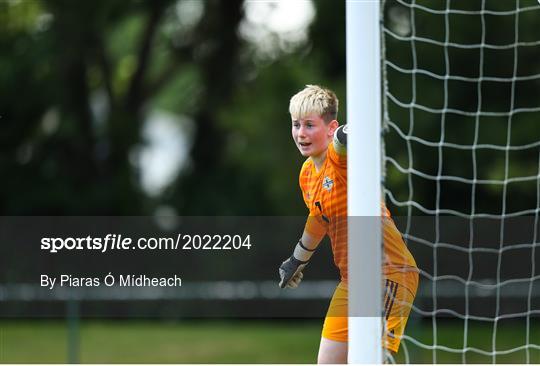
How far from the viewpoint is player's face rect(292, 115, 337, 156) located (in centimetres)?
347

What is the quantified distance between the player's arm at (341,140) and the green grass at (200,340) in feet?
18.9

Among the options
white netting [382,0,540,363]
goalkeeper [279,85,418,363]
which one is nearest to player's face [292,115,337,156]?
goalkeeper [279,85,418,363]

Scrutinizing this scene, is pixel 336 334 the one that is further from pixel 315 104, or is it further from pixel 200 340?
pixel 200 340

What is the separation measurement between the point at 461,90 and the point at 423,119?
880 mm

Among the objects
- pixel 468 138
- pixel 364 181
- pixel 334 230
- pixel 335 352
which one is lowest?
pixel 335 352

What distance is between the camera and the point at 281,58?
13555mm

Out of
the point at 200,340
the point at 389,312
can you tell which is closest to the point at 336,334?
the point at 389,312

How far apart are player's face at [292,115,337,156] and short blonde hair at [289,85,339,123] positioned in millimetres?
21

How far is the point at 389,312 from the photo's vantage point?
12.1ft

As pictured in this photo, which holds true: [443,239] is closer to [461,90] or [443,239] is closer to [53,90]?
[461,90]

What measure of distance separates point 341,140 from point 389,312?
72cm

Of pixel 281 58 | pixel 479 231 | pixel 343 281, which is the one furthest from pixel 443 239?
pixel 343 281

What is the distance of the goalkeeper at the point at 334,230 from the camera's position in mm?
3516

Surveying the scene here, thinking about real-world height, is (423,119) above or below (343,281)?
above
